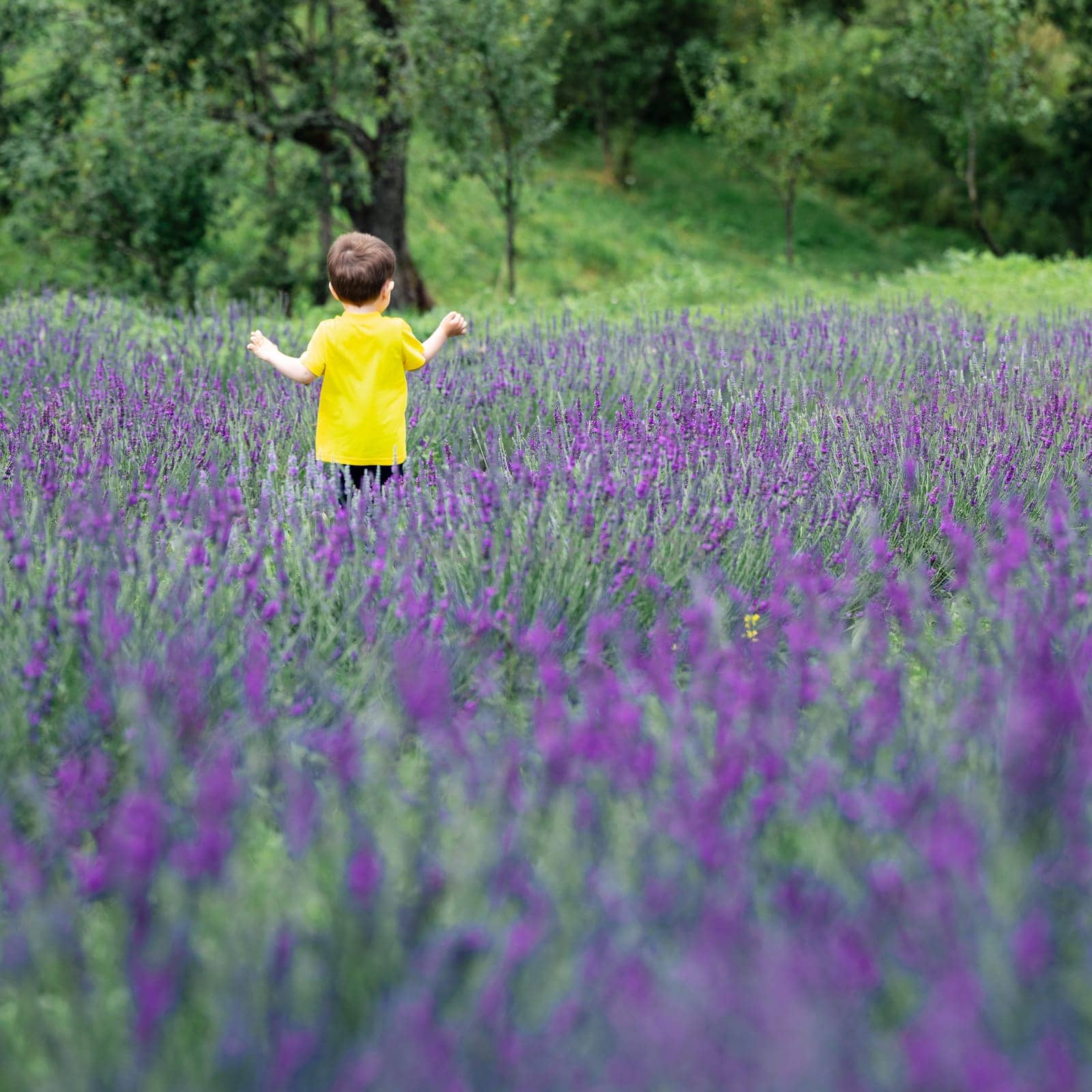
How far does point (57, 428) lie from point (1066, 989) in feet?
12.3

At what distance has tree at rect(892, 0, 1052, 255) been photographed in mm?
19859

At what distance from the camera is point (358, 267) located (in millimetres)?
4039

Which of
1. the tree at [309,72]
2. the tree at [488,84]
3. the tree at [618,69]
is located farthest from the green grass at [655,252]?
the tree at [618,69]

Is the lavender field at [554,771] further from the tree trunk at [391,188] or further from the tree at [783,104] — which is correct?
the tree at [783,104]

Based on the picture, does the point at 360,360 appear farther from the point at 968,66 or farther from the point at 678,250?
the point at 678,250

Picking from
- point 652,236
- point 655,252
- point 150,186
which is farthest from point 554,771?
point 652,236

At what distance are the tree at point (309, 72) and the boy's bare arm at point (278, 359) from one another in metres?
9.50

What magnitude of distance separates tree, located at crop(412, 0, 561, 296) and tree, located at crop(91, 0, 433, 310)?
353 millimetres

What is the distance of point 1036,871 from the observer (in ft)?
5.52

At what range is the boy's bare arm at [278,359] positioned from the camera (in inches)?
152

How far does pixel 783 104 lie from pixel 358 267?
69.8 feet

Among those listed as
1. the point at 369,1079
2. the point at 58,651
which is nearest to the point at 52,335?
the point at 58,651

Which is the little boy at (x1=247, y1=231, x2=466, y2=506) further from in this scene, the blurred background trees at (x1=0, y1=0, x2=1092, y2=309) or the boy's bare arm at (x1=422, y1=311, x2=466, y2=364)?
the blurred background trees at (x1=0, y1=0, x2=1092, y2=309)

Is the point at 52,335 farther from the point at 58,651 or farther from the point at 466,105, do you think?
the point at 466,105
